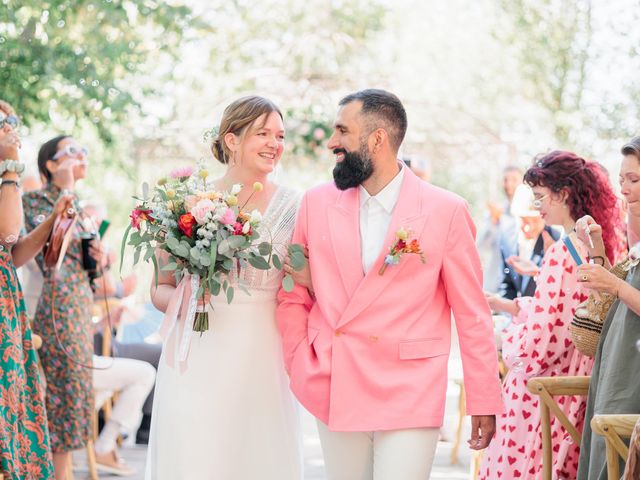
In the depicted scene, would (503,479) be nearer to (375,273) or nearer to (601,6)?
(375,273)

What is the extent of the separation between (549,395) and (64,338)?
10.9 ft

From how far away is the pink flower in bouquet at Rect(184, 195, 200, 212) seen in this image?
13.9 ft

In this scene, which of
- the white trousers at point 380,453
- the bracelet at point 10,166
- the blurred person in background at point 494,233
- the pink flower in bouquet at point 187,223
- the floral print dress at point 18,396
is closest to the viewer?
the white trousers at point 380,453

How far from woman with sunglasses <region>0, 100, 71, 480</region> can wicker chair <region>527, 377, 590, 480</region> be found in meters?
2.32

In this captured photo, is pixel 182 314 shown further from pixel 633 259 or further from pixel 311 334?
pixel 633 259

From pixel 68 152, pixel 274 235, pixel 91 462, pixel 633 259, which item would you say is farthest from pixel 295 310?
pixel 91 462

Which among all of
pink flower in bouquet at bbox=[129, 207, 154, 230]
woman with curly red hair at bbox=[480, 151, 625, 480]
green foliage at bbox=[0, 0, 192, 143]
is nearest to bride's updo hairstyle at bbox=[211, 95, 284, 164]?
pink flower in bouquet at bbox=[129, 207, 154, 230]

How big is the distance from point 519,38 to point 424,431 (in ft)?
45.0

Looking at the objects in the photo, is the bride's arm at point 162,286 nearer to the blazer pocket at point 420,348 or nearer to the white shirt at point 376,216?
the white shirt at point 376,216

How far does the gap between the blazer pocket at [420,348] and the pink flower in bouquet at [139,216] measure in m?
1.16

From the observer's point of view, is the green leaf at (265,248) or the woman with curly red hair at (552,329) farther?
the woman with curly red hair at (552,329)

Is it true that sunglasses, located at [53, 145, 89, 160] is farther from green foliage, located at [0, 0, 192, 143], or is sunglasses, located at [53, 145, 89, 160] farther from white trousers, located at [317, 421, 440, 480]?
white trousers, located at [317, 421, 440, 480]

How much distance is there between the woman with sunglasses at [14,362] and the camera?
479 cm

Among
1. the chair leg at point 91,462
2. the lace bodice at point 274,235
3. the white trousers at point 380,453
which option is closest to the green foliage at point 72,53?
the chair leg at point 91,462
